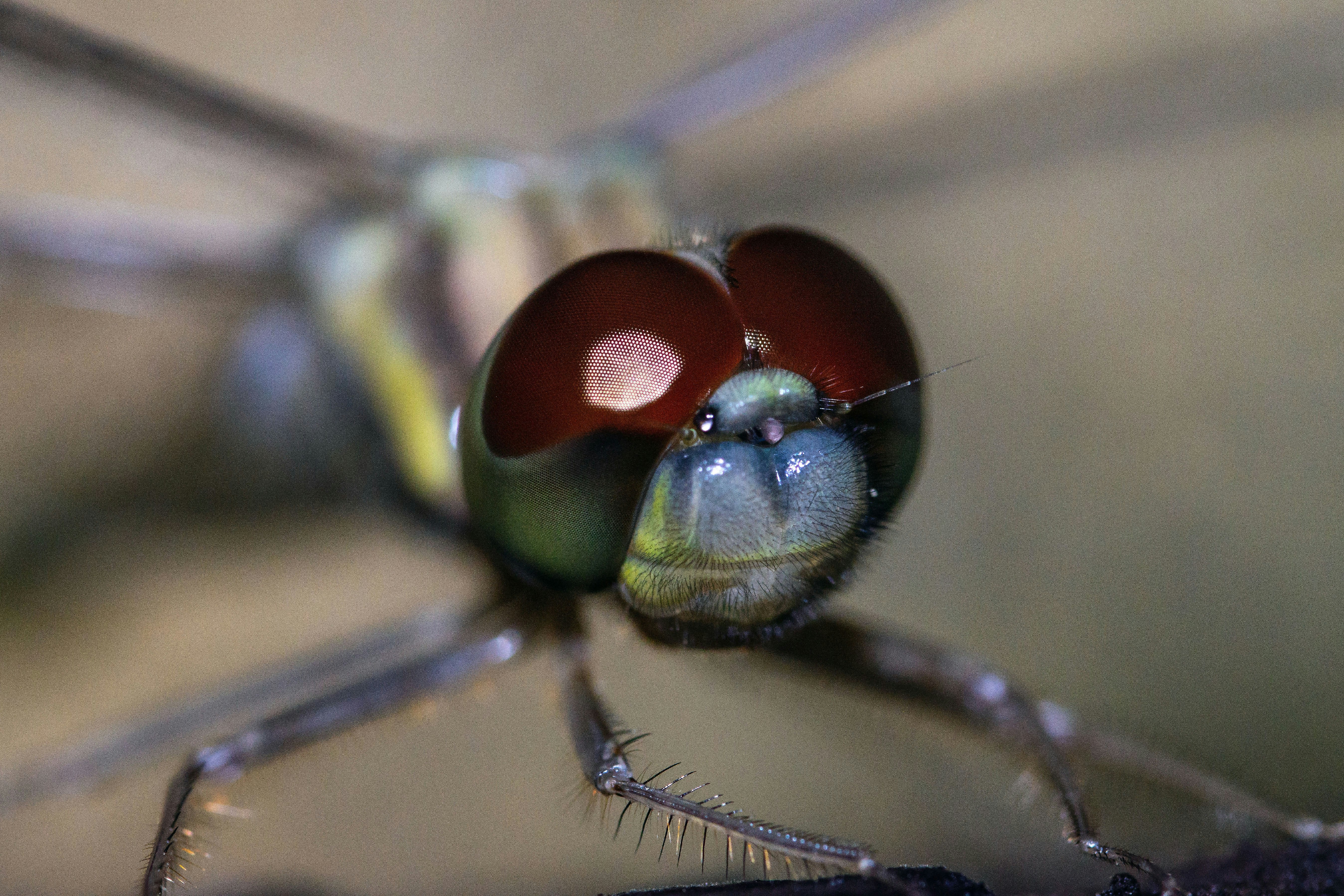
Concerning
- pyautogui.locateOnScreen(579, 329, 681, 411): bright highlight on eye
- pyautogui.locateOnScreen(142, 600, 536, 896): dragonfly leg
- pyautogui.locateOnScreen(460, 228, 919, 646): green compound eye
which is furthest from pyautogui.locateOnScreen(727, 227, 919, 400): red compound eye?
pyautogui.locateOnScreen(142, 600, 536, 896): dragonfly leg

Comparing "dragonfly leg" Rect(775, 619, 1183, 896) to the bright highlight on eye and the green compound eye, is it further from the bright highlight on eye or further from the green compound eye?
the bright highlight on eye

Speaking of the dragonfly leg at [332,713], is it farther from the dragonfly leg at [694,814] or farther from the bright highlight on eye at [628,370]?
the bright highlight on eye at [628,370]

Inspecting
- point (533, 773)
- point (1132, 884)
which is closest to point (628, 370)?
point (1132, 884)

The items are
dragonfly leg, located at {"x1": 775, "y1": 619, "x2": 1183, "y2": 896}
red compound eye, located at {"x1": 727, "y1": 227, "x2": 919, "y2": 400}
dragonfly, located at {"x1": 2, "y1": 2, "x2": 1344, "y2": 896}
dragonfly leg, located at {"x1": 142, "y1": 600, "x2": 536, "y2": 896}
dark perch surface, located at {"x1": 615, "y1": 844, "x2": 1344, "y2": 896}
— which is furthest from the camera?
dragonfly, located at {"x1": 2, "y1": 2, "x2": 1344, "y2": 896}

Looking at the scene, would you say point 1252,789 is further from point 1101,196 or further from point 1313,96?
point 1313,96

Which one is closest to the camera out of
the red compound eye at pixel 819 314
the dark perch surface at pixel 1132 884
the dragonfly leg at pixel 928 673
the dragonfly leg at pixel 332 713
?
the dark perch surface at pixel 1132 884

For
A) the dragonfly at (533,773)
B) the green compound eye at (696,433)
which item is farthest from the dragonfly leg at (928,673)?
the green compound eye at (696,433)
